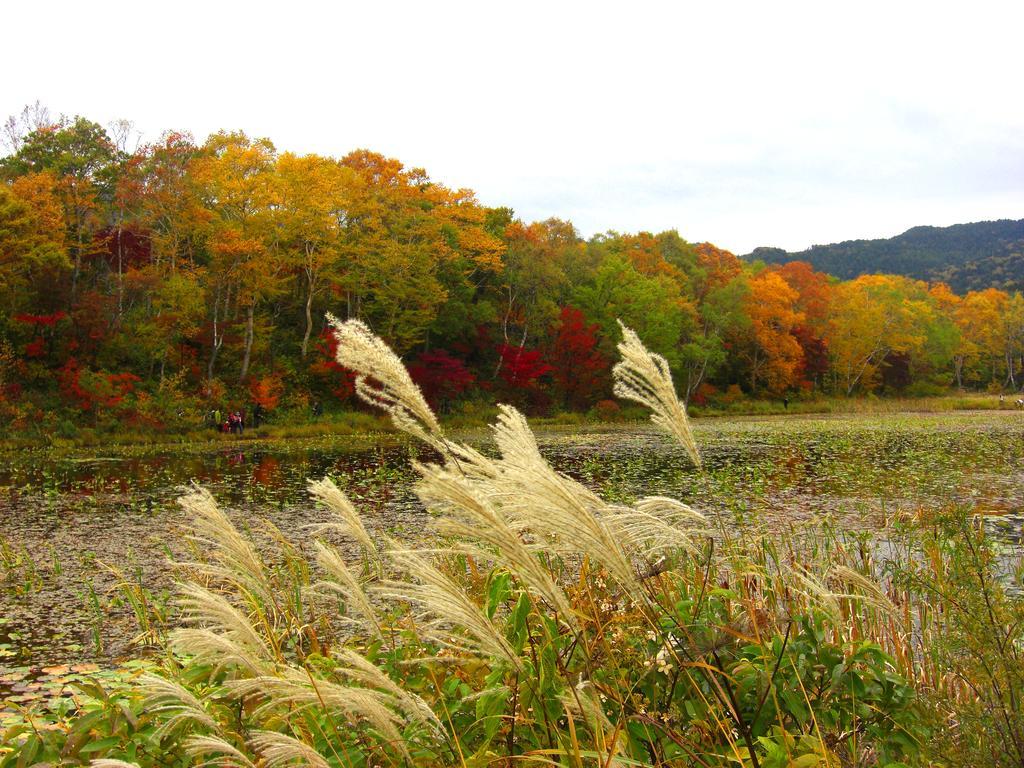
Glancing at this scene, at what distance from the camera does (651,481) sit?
13.6 meters

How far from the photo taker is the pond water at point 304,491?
264 inches

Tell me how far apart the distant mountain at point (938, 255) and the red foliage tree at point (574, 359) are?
83.9 meters

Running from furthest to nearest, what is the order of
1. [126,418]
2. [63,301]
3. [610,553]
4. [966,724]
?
[63,301]
[126,418]
[966,724]
[610,553]

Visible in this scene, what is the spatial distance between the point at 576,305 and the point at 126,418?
22005mm

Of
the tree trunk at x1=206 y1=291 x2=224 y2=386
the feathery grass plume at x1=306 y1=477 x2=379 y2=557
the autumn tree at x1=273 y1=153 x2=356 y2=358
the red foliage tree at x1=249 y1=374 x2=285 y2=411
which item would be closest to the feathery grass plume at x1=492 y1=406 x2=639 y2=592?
the feathery grass plume at x1=306 y1=477 x2=379 y2=557

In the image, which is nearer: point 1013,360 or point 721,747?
point 721,747

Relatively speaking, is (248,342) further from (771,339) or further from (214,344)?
(771,339)

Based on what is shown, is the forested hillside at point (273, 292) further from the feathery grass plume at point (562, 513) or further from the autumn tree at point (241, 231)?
the feathery grass plume at point (562, 513)

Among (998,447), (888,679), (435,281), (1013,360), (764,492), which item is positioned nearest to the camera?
(888,679)

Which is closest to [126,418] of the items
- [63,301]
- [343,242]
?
[63,301]

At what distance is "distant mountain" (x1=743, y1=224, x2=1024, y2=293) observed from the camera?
10906 cm

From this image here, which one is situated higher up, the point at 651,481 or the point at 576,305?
Result: the point at 576,305

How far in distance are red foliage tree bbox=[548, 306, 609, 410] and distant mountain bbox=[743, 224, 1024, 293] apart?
83.9 metres

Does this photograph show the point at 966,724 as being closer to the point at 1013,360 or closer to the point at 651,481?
the point at 651,481
